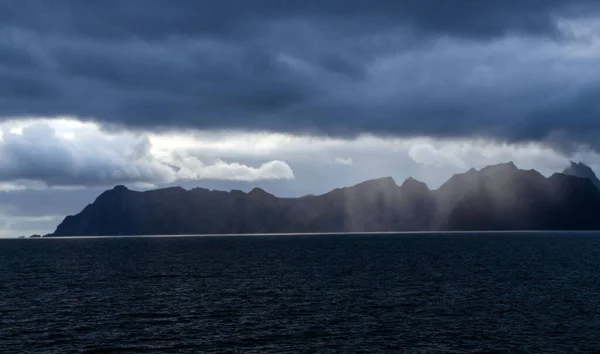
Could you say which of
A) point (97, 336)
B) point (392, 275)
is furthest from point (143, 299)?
point (392, 275)

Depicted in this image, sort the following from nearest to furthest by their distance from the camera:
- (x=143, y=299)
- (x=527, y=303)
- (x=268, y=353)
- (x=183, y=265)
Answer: (x=268, y=353) → (x=527, y=303) → (x=143, y=299) → (x=183, y=265)

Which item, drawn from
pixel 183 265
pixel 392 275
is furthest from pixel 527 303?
pixel 183 265

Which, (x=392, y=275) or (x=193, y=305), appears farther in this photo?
(x=392, y=275)

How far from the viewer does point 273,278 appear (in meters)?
117

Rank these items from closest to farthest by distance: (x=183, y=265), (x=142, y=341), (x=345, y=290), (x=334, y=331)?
(x=142, y=341) < (x=334, y=331) < (x=345, y=290) < (x=183, y=265)

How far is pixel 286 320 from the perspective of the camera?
69.0 metres

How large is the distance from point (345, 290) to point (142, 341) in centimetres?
4391

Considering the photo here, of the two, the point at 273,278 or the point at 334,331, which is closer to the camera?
the point at 334,331

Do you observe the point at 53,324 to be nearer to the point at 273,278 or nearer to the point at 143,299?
the point at 143,299

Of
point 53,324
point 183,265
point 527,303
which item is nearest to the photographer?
point 53,324

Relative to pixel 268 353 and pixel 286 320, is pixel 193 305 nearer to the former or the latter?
pixel 286 320

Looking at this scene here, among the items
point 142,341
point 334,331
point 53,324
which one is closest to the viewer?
point 142,341

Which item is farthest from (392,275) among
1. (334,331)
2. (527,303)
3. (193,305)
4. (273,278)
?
(334,331)

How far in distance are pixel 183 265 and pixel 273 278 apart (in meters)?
46.0
